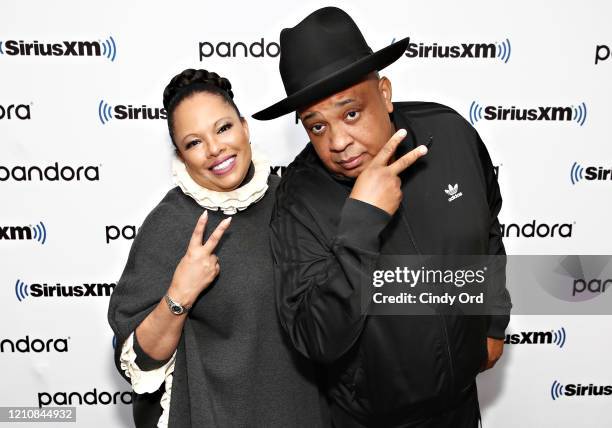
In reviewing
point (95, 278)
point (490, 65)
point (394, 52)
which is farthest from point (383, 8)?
point (95, 278)

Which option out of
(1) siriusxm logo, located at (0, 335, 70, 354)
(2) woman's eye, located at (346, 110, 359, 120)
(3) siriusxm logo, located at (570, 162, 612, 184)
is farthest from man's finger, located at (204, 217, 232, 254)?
(3) siriusxm logo, located at (570, 162, 612, 184)

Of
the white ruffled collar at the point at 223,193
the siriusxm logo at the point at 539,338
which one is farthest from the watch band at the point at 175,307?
the siriusxm logo at the point at 539,338

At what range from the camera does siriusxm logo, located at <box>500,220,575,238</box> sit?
211cm

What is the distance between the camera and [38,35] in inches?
74.0

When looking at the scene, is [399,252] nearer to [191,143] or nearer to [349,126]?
[349,126]

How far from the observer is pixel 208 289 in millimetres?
1343

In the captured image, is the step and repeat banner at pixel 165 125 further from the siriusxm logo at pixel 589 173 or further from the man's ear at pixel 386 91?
the man's ear at pixel 386 91

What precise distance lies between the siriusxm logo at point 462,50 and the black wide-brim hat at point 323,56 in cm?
70

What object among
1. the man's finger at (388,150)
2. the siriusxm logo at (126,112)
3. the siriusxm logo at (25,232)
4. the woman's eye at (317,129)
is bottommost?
the siriusxm logo at (25,232)

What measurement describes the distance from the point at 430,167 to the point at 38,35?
1397 millimetres

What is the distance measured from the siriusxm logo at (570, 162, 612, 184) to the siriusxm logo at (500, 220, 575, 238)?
0.18m

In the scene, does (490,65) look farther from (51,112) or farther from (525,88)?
(51,112)

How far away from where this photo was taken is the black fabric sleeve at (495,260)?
147 centimetres

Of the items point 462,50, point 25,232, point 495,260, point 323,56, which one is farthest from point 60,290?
point 462,50
